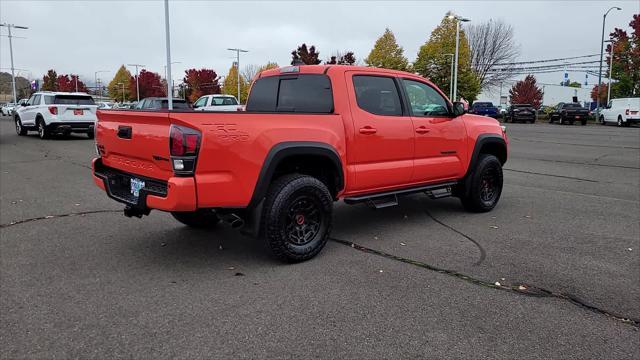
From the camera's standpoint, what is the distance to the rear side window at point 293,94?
17.0 feet

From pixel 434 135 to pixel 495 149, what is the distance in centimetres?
174

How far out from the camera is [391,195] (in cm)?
561

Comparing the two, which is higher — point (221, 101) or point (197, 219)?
point (221, 101)

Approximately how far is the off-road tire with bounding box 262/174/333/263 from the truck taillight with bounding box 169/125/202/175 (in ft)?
2.77

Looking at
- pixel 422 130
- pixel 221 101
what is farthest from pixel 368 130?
pixel 221 101

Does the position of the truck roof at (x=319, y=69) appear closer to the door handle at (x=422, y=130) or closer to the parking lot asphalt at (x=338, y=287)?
the door handle at (x=422, y=130)

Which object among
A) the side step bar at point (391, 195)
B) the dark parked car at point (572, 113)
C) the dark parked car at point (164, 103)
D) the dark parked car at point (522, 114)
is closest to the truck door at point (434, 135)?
the side step bar at point (391, 195)

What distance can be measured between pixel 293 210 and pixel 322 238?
18.0 inches

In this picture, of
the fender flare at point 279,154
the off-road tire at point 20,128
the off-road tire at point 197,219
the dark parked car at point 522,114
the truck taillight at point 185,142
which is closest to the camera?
the truck taillight at point 185,142

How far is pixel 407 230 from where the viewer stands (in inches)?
234

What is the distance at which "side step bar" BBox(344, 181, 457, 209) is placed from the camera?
5296 millimetres

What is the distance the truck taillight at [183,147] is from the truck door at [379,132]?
179cm

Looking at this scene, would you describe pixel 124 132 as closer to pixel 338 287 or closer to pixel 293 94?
pixel 293 94

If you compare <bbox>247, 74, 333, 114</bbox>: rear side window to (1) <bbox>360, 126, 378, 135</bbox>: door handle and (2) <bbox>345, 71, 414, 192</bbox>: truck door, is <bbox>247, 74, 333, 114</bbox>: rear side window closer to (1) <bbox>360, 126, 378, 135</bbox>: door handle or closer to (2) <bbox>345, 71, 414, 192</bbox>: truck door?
(2) <bbox>345, 71, 414, 192</bbox>: truck door
